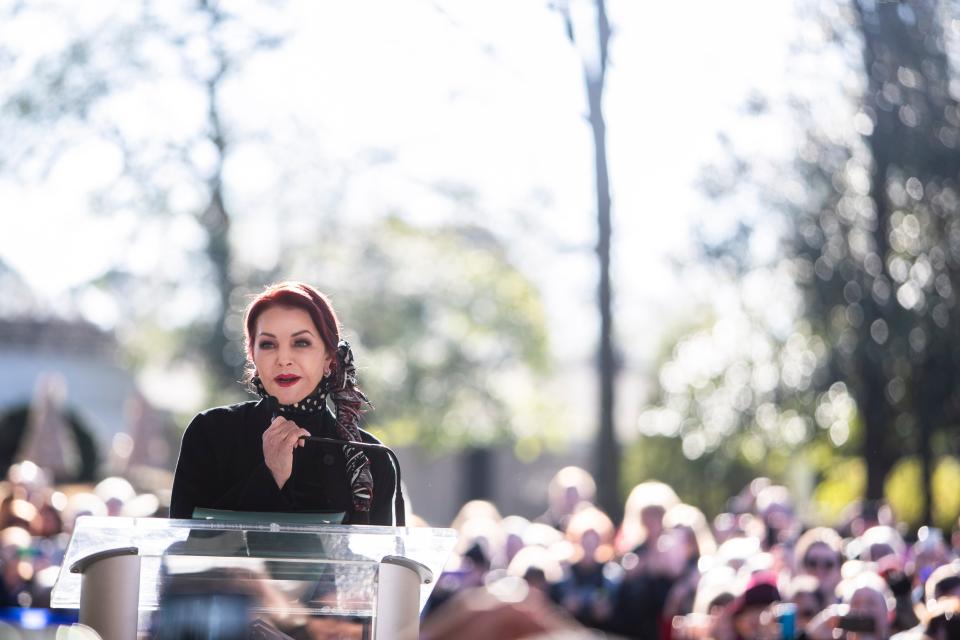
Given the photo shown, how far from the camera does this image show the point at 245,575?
3141 mm

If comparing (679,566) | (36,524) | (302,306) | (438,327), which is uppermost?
(438,327)

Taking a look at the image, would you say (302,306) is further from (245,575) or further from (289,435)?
(245,575)

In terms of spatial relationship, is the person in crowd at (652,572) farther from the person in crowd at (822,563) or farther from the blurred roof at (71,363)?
the blurred roof at (71,363)

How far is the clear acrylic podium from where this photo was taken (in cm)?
313

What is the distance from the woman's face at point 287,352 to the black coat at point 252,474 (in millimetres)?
89

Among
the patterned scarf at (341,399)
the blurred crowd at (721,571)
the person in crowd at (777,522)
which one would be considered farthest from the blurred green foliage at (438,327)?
the patterned scarf at (341,399)

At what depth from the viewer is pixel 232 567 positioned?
3148 millimetres

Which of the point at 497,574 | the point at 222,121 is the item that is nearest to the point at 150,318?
the point at 222,121

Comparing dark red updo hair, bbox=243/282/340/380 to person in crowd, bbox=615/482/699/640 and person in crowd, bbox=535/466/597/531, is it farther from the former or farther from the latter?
person in crowd, bbox=535/466/597/531

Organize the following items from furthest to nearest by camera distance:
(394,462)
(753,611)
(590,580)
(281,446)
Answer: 1. (590,580)
2. (753,611)
3. (394,462)
4. (281,446)

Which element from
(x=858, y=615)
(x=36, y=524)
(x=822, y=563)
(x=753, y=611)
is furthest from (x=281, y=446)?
(x=36, y=524)

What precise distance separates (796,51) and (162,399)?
22604 mm

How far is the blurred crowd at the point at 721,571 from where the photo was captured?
7.07 metres

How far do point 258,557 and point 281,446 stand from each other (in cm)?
Result: 57
